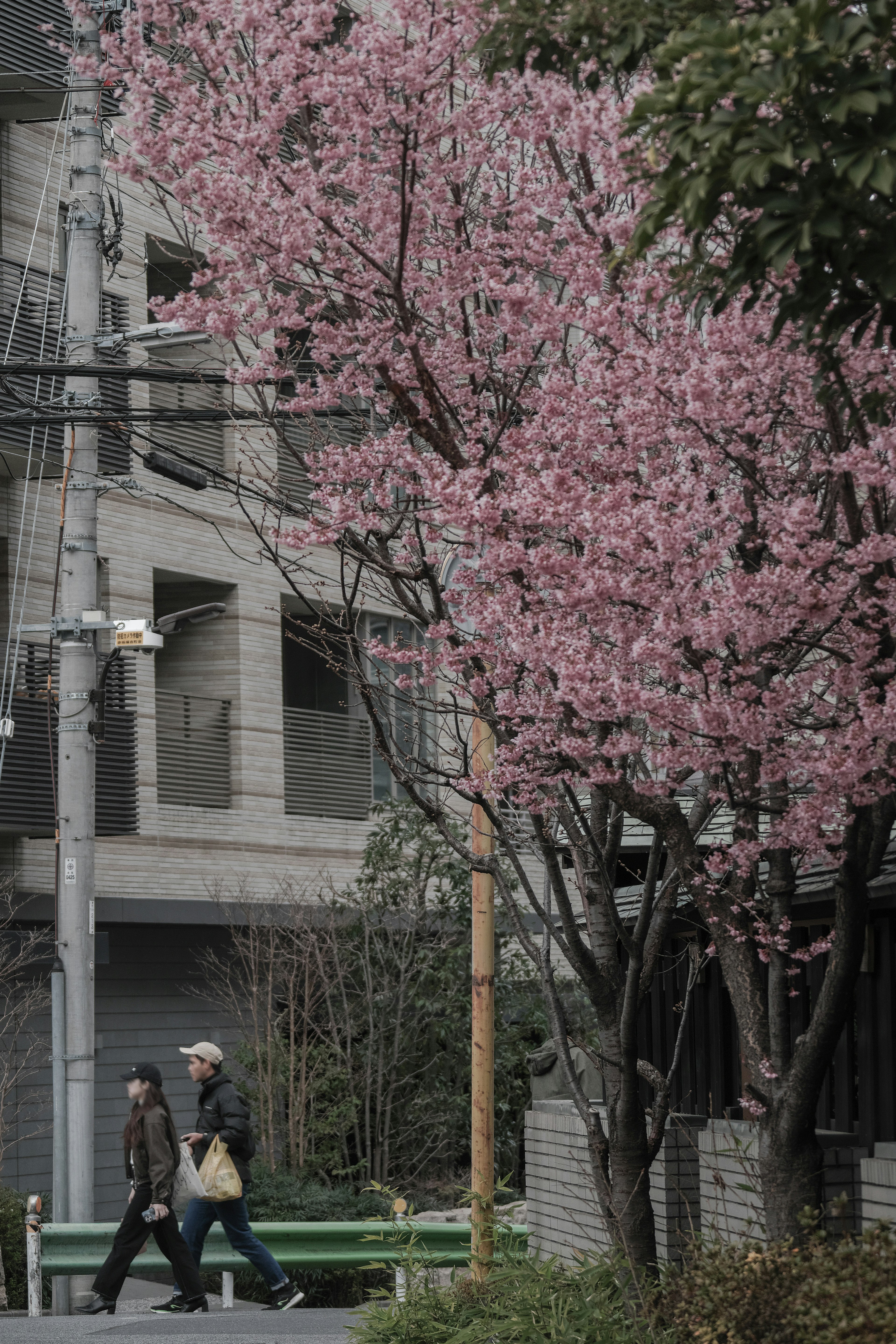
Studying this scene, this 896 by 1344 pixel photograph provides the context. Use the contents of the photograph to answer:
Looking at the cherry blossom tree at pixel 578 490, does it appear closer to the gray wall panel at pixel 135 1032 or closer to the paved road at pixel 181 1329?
the paved road at pixel 181 1329

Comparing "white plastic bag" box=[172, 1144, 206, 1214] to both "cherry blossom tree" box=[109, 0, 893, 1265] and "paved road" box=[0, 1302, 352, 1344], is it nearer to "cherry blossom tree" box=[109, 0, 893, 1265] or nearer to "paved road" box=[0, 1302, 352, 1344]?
"paved road" box=[0, 1302, 352, 1344]

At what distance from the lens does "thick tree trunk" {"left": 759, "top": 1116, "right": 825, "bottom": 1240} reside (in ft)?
22.9

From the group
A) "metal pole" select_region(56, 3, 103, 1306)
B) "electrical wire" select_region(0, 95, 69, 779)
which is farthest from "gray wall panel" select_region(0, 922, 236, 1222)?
"metal pole" select_region(56, 3, 103, 1306)

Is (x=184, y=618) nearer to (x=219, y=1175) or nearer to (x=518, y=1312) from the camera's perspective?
(x=219, y=1175)

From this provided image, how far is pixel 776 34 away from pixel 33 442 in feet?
46.5

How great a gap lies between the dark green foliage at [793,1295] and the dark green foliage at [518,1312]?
0.46 meters

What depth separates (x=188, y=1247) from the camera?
11945mm

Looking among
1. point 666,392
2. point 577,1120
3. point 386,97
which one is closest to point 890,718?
point 666,392

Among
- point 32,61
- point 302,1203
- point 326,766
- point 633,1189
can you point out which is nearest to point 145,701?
point 326,766

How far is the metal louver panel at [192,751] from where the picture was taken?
2005 centimetres

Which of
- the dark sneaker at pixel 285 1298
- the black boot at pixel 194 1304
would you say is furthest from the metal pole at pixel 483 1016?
the black boot at pixel 194 1304

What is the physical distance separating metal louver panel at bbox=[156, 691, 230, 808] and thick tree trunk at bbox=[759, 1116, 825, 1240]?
1366 centimetres

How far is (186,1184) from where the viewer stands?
37.8 ft

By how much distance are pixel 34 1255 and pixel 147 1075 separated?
188 cm
